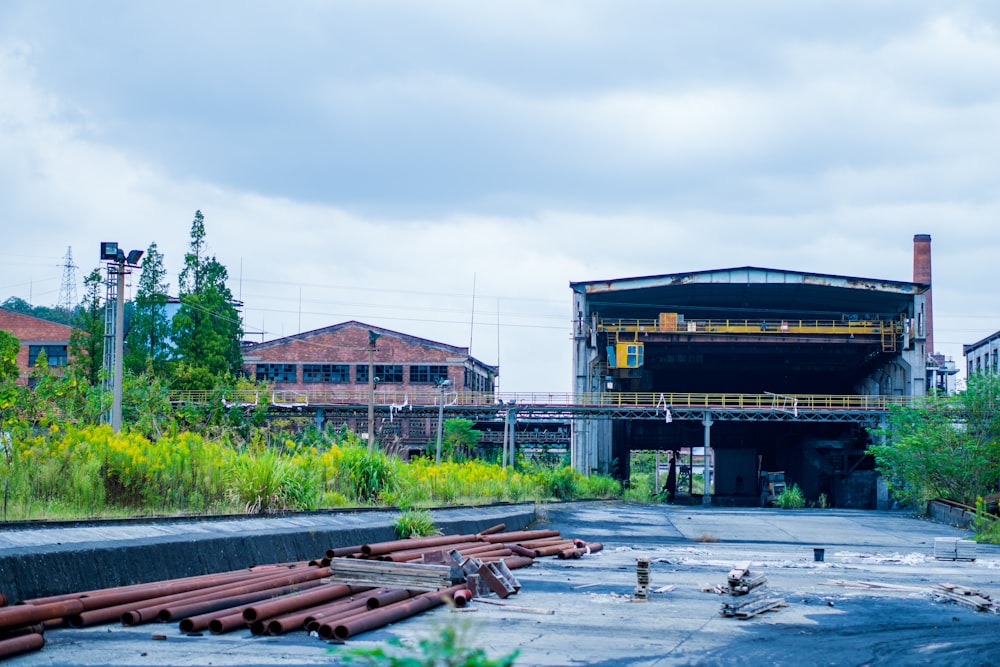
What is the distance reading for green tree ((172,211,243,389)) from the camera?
52500 mm

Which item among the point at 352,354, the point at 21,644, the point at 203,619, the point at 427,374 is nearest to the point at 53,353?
the point at 352,354

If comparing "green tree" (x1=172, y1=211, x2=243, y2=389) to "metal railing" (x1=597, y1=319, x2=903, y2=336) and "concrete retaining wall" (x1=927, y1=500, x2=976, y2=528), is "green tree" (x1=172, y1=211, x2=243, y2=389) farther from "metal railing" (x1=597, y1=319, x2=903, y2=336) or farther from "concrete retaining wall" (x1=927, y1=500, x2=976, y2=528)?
"concrete retaining wall" (x1=927, y1=500, x2=976, y2=528)

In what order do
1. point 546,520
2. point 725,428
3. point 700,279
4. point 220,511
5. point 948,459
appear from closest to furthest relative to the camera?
point 220,511 < point 546,520 < point 948,459 < point 700,279 < point 725,428

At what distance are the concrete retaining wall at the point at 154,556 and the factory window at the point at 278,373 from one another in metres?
52.0

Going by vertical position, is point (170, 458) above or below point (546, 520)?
above

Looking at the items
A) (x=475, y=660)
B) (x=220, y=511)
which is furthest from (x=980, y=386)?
(x=475, y=660)

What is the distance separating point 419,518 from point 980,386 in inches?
1168

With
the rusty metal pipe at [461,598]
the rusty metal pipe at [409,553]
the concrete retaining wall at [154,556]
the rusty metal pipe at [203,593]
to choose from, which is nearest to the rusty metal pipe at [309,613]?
the rusty metal pipe at [203,593]

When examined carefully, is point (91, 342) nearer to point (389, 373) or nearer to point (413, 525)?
point (389, 373)

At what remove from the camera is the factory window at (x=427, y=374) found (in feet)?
210

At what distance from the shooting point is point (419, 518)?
48.4 feet

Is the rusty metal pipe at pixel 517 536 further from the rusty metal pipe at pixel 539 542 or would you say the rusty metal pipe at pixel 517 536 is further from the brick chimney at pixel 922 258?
the brick chimney at pixel 922 258

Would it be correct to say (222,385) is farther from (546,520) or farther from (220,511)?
(220,511)

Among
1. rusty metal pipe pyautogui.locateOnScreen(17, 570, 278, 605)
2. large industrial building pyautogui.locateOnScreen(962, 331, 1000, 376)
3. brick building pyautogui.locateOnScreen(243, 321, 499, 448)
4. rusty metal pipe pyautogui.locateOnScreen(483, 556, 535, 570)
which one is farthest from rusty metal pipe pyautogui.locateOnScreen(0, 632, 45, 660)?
large industrial building pyautogui.locateOnScreen(962, 331, 1000, 376)
